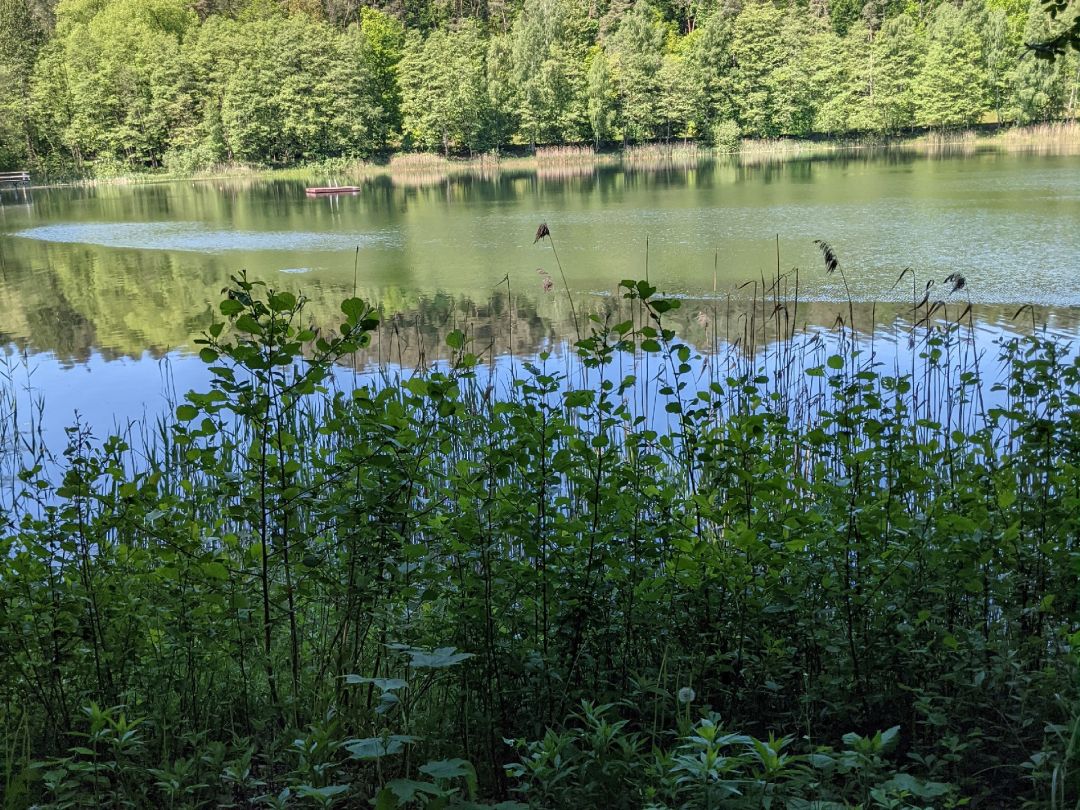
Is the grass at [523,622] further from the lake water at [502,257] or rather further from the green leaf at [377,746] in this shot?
the lake water at [502,257]

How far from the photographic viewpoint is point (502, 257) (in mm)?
18859

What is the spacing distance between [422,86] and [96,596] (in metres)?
61.4

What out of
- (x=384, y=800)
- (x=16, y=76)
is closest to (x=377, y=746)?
(x=384, y=800)

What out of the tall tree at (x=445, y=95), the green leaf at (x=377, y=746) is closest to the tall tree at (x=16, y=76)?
the tall tree at (x=445, y=95)

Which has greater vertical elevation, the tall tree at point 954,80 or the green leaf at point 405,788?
the tall tree at point 954,80

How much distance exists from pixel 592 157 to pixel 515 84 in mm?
7402

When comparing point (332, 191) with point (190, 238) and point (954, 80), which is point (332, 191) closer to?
point (190, 238)

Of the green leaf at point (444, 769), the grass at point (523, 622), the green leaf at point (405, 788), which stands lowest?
the grass at point (523, 622)

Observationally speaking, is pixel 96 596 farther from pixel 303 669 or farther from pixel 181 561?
pixel 303 669

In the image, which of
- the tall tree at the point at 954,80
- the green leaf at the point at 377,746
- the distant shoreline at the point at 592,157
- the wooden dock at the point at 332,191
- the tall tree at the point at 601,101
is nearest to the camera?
the green leaf at the point at 377,746

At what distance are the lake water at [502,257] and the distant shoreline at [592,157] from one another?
15.7 metres

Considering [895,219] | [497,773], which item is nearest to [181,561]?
[497,773]

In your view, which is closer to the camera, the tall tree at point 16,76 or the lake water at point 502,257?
the lake water at point 502,257

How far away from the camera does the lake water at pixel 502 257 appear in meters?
11.8
